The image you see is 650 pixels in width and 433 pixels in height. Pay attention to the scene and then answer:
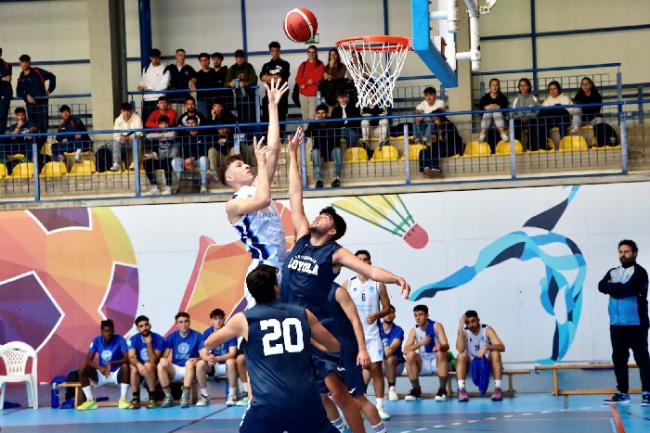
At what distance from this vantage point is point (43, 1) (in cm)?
2219

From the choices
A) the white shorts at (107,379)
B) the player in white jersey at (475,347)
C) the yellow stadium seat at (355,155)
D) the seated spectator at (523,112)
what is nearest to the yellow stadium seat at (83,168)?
the white shorts at (107,379)

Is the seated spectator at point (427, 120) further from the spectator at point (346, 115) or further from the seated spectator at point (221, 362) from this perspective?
the seated spectator at point (221, 362)

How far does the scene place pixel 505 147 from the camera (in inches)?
684

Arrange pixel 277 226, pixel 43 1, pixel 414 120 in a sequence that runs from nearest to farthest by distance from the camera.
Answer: pixel 277 226 < pixel 414 120 < pixel 43 1

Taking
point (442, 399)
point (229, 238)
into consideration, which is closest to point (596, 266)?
point (442, 399)

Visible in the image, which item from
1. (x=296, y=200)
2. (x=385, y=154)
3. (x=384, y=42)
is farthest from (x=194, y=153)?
(x=296, y=200)

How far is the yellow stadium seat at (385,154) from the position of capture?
17.3 metres

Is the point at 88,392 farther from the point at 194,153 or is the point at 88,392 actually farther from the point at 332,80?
the point at 332,80

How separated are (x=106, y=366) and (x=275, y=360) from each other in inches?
357

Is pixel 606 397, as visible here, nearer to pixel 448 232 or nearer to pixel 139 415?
pixel 448 232

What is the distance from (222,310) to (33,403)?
321cm

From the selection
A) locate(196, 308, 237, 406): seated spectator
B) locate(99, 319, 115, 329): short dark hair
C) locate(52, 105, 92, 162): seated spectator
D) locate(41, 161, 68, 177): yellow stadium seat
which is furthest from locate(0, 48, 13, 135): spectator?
locate(196, 308, 237, 406): seated spectator

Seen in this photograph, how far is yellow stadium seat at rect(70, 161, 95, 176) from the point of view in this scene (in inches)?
695

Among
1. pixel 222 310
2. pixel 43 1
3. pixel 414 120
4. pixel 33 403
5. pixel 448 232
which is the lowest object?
pixel 33 403
